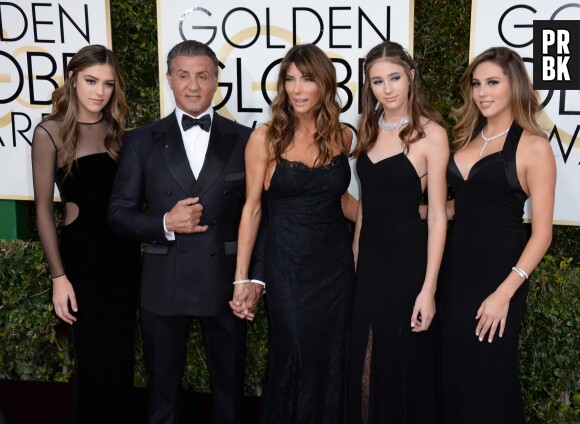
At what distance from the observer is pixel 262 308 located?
4.09 m

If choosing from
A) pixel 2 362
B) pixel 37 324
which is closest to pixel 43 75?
pixel 37 324

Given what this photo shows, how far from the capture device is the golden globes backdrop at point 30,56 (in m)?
4.34

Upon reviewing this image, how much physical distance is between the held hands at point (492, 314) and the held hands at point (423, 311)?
0.21 m

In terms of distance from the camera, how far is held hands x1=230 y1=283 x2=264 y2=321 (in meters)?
3.35

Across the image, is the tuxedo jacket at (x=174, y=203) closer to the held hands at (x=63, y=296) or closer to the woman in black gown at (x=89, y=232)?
Answer: the woman in black gown at (x=89, y=232)

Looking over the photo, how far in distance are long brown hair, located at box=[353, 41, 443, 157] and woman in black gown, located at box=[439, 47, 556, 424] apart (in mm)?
259

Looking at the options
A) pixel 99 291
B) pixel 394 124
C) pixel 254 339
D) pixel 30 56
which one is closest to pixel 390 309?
pixel 394 124

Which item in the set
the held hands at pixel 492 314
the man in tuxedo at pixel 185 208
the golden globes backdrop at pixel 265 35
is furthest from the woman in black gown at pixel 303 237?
the golden globes backdrop at pixel 265 35

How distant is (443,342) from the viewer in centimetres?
329

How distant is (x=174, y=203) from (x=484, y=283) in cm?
147

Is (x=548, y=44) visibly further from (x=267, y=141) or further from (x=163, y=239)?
(x=163, y=239)

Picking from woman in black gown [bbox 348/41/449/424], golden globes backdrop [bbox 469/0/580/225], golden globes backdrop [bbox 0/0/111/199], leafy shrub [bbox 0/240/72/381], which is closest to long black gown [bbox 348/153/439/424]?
woman in black gown [bbox 348/41/449/424]

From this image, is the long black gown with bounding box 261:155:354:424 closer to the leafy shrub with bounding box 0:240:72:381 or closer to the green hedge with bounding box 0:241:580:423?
the green hedge with bounding box 0:241:580:423

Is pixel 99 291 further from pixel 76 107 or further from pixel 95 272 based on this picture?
pixel 76 107
